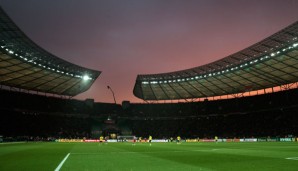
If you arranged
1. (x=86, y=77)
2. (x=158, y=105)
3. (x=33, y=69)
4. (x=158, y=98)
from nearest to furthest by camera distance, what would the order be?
(x=33, y=69) < (x=86, y=77) < (x=158, y=98) < (x=158, y=105)

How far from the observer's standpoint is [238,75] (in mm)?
60750

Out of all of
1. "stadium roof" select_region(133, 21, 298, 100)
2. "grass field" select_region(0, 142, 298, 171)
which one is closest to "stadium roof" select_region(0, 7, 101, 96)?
"stadium roof" select_region(133, 21, 298, 100)

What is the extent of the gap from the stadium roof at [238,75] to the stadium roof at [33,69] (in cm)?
1634

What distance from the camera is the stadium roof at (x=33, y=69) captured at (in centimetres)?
4094

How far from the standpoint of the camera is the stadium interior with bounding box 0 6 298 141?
4825 cm

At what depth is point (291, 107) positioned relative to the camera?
215 feet

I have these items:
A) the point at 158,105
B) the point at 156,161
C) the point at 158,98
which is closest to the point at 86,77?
the point at 158,98

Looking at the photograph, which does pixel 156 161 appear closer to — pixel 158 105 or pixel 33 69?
pixel 33 69

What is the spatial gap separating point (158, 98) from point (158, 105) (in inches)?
173

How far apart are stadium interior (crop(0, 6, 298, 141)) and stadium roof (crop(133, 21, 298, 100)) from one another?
0.52ft

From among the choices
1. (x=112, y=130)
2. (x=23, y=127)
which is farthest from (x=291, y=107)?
(x=23, y=127)

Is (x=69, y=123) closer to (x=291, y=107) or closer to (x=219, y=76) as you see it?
(x=219, y=76)

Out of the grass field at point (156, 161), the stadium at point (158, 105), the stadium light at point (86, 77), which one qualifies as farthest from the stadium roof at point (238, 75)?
the grass field at point (156, 161)

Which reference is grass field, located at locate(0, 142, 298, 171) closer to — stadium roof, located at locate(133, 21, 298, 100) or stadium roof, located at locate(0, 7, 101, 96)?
stadium roof, located at locate(0, 7, 101, 96)
